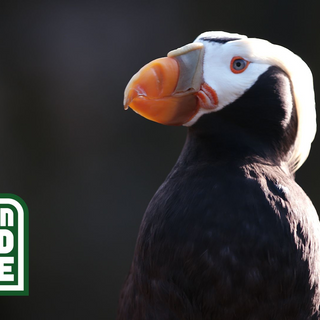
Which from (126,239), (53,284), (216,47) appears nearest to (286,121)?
(216,47)

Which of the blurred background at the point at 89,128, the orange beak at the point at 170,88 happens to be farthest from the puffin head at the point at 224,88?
the blurred background at the point at 89,128

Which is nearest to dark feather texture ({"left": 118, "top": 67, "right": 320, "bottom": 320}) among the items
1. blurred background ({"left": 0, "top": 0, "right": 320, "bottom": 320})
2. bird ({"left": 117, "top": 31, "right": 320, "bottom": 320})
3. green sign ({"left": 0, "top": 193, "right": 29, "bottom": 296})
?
bird ({"left": 117, "top": 31, "right": 320, "bottom": 320})

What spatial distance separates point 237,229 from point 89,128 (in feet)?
8.16

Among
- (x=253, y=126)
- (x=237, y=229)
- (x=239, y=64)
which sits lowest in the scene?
(x=237, y=229)

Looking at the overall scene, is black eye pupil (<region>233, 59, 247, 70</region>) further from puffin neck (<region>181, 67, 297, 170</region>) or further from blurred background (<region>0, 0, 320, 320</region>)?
blurred background (<region>0, 0, 320, 320</region>)

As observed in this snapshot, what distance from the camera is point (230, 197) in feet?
4.26

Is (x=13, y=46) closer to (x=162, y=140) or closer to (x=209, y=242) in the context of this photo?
(x=162, y=140)

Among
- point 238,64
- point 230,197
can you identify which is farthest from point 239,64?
point 230,197

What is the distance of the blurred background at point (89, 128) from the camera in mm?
3502

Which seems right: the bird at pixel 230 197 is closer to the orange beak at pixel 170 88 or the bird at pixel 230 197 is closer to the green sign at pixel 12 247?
the orange beak at pixel 170 88

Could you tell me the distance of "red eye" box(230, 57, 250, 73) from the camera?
51.9 inches

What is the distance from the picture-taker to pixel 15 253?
283 centimetres

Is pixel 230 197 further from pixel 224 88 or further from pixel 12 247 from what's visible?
pixel 12 247

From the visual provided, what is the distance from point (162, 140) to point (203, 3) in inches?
39.7
